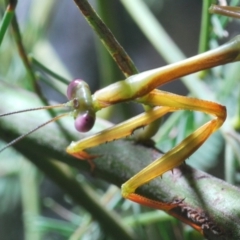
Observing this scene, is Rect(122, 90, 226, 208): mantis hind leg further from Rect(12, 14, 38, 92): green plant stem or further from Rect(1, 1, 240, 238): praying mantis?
Rect(12, 14, 38, 92): green plant stem

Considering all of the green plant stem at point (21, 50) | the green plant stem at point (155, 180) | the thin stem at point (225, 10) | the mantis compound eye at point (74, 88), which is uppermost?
the green plant stem at point (21, 50)

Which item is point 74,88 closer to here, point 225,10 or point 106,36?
point 106,36

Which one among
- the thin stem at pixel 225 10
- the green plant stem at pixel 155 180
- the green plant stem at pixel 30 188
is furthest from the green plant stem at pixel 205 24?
the green plant stem at pixel 30 188

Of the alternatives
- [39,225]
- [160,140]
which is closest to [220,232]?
[160,140]

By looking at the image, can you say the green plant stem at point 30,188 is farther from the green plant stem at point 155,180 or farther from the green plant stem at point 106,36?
the green plant stem at point 106,36

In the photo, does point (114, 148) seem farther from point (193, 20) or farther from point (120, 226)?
point (193, 20)

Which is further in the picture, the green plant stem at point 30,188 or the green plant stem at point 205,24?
the green plant stem at point 30,188
